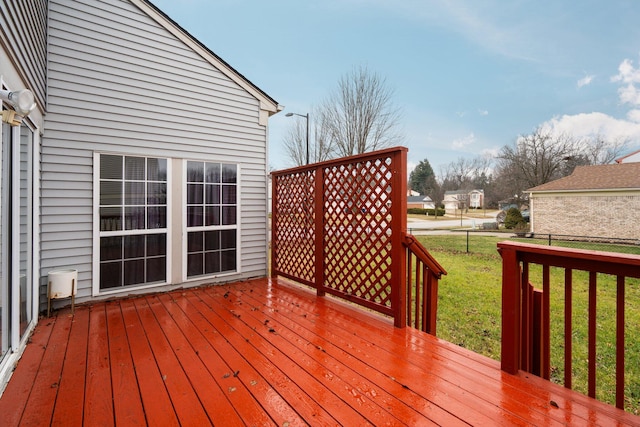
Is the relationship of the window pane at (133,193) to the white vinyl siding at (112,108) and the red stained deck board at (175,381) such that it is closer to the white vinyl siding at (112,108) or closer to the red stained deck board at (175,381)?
the white vinyl siding at (112,108)

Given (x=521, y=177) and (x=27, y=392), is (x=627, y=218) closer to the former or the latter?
(x=521, y=177)

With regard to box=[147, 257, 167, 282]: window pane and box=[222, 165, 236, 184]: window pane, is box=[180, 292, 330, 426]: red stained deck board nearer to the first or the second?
box=[147, 257, 167, 282]: window pane

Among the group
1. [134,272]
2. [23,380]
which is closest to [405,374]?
[23,380]

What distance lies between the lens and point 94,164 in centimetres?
382

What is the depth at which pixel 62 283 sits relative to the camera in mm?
3492

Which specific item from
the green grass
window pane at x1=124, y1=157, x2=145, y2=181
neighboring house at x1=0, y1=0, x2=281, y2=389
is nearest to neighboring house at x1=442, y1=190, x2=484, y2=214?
the green grass

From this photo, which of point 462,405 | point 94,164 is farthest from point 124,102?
point 462,405

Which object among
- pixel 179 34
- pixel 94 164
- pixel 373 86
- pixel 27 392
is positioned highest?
pixel 373 86

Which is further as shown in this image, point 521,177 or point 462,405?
point 521,177

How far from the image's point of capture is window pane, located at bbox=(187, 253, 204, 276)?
180 inches

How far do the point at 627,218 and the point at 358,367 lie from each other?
16716 mm

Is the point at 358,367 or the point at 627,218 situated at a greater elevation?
the point at 627,218

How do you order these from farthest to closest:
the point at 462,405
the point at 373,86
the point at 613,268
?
the point at 373,86
the point at 462,405
the point at 613,268

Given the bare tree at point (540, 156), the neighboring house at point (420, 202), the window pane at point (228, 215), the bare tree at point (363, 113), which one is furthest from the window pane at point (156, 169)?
the neighboring house at point (420, 202)
